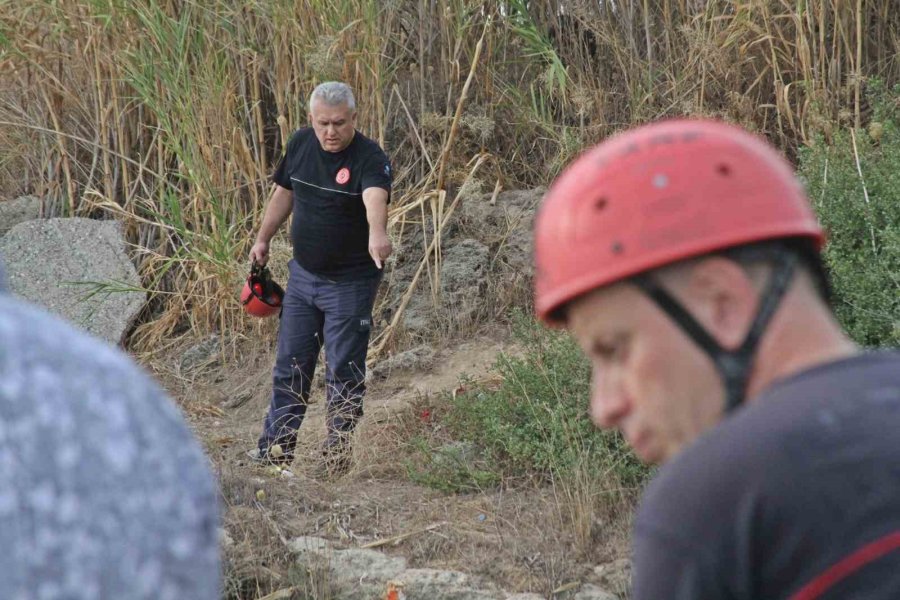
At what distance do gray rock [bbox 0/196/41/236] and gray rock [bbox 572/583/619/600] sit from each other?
652cm

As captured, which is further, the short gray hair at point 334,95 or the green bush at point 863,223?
the short gray hair at point 334,95

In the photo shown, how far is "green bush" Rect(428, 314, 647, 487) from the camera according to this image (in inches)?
192

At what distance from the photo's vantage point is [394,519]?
4.96 metres

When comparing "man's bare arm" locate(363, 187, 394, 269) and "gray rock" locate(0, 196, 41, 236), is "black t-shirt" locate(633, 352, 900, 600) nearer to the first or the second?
"man's bare arm" locate(363, 187, 394, 269)

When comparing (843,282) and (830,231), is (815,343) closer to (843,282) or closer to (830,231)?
(843,282)

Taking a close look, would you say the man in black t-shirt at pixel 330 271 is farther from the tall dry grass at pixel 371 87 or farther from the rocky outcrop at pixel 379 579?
the tall dry grass at pixel 371 87

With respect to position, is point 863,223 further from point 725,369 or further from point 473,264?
point 725,369

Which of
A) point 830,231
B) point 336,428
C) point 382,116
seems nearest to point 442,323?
point 382,116

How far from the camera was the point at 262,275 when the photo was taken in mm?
6473

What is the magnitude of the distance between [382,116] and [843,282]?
149 inches

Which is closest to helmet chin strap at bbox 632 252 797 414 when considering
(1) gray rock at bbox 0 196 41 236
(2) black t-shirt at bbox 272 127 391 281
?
(2) black t-shirt at bbox 272 127 391 281

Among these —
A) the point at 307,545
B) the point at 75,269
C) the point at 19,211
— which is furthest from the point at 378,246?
the point at 19,211

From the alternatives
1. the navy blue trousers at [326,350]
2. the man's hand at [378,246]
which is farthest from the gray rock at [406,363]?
the man's hand at [378,246]

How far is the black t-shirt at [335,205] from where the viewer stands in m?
5.83
